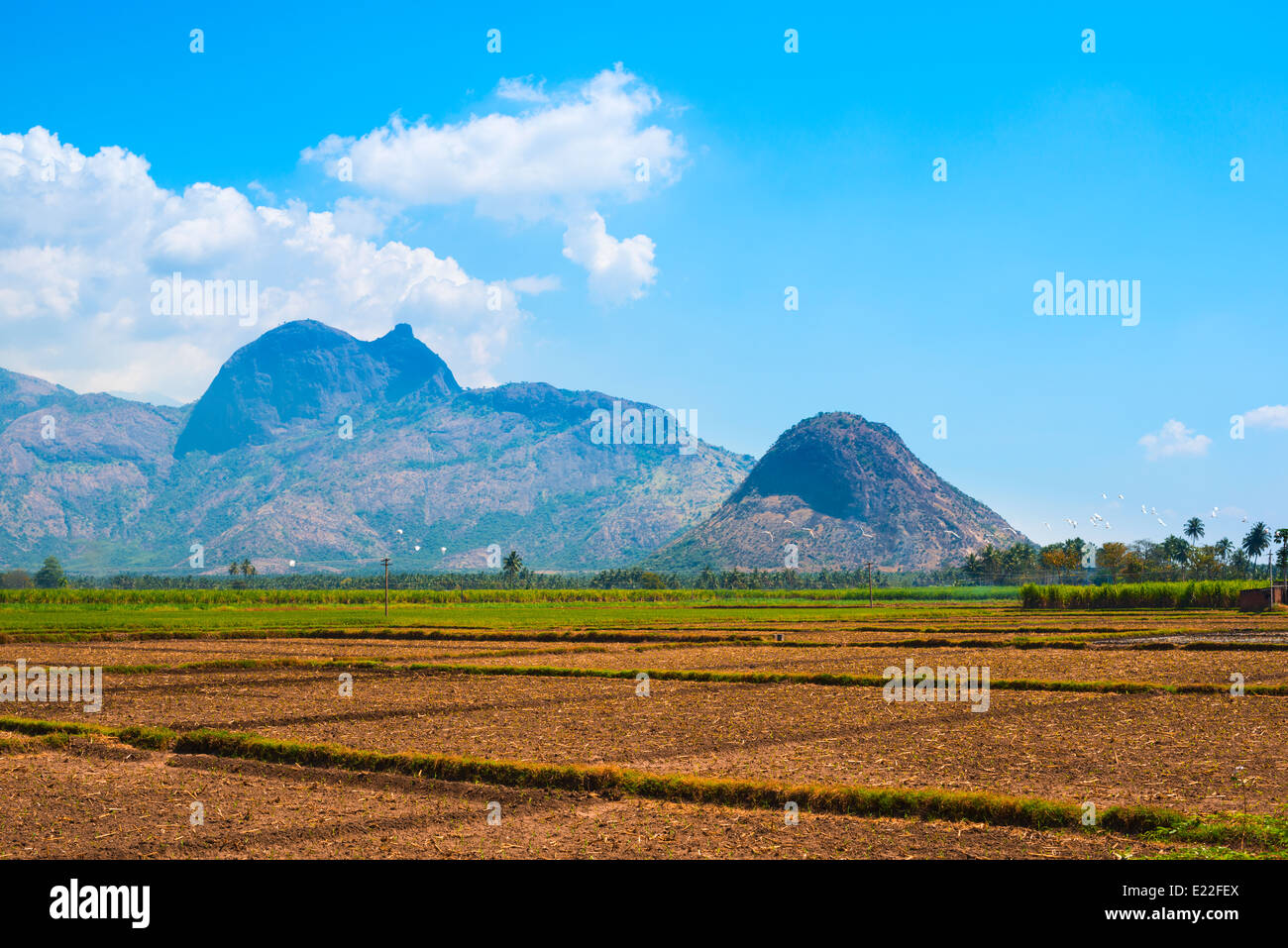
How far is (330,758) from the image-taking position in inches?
614

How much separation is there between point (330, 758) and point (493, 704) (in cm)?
820

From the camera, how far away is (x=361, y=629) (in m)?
56.1

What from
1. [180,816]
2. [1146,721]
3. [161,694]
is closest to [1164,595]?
[1146,721]
